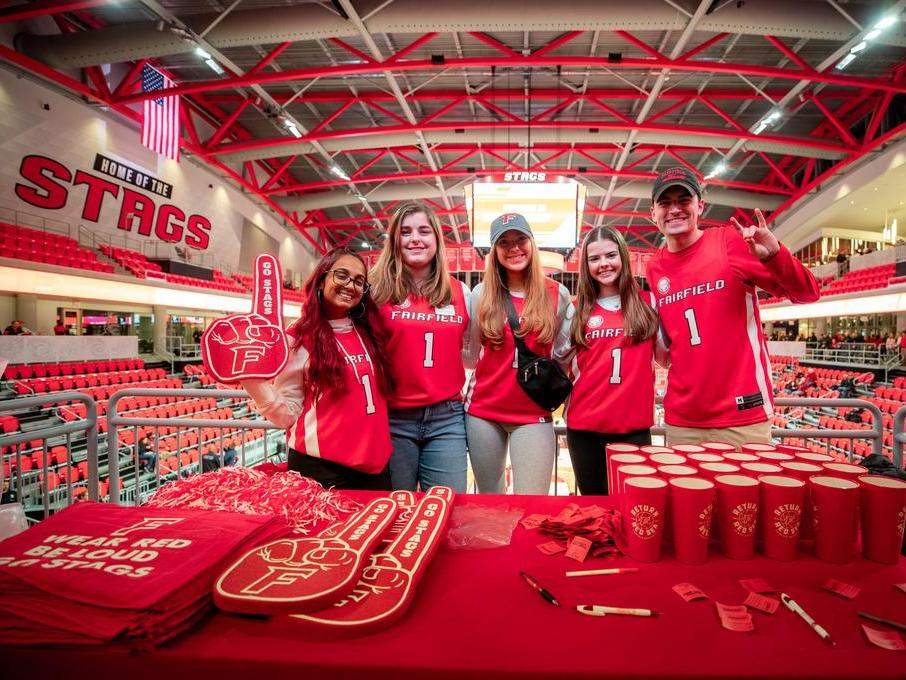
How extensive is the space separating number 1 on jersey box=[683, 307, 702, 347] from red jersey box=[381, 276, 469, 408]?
101 cm

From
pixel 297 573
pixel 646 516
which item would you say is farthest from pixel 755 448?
pixel 297 573

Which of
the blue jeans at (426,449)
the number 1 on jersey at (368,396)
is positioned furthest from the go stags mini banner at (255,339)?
the blue jeans at (426,449)

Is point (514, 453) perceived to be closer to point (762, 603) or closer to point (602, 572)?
point (602, 572)

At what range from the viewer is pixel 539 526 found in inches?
45.1

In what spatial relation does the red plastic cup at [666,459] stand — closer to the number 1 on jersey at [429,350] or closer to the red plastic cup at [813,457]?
the red plastic cup at [813,457]

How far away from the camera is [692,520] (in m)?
0.96

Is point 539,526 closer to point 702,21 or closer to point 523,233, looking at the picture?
point 523,233

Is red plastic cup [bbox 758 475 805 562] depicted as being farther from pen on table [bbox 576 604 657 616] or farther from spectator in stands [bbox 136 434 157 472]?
spectator in stands [bbox 136 434 157 472]

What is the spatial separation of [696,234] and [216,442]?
749 centimetres

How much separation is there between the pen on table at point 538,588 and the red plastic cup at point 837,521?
62cm

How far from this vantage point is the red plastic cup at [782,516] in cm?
97

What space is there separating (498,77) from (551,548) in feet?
40.9

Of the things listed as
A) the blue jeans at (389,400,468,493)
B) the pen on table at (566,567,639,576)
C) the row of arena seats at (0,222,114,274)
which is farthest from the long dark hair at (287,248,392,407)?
the row of arena seats at (0,222,114,274)

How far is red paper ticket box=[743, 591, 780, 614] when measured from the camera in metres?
0.80
